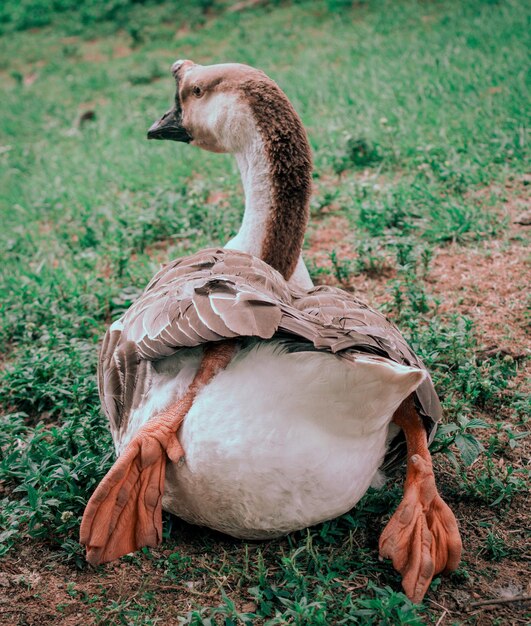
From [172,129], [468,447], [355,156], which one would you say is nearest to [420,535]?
[468,447]

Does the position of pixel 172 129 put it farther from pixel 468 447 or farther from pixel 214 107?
pixel 468 447

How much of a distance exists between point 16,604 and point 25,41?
12582 millimetres

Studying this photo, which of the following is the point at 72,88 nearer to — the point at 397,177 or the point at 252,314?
the point at 397,177

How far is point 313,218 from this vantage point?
16.7 feet

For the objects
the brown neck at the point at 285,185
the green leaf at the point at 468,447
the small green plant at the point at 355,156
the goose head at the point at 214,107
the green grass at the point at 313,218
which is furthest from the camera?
the small green plant at the point at 355,156

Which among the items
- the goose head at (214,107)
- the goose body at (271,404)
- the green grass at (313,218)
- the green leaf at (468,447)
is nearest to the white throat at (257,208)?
the goose head at (214,107)

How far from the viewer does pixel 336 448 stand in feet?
7.79

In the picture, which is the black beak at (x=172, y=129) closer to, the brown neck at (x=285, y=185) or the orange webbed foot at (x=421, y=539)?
the brown neck at (x=285, y=185)

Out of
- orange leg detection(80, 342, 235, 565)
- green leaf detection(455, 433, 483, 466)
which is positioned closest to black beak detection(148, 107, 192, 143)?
orange leg detection(80, 342, 235, 565)

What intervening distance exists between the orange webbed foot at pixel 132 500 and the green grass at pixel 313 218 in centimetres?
16

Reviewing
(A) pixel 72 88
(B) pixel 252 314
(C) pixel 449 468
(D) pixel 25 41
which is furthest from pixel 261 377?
(D) pixel 25 41

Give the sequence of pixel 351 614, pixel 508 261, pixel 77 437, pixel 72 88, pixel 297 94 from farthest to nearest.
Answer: pixel 72 88 < pixel 297 94 < pixel 508 261 < pixel 77 437 < pixel 351 614

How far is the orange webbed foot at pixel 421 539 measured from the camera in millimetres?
2262

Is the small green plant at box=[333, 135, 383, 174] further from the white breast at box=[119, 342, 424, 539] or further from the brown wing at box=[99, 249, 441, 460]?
the white breast at box=[119, 342, 424, 539]
